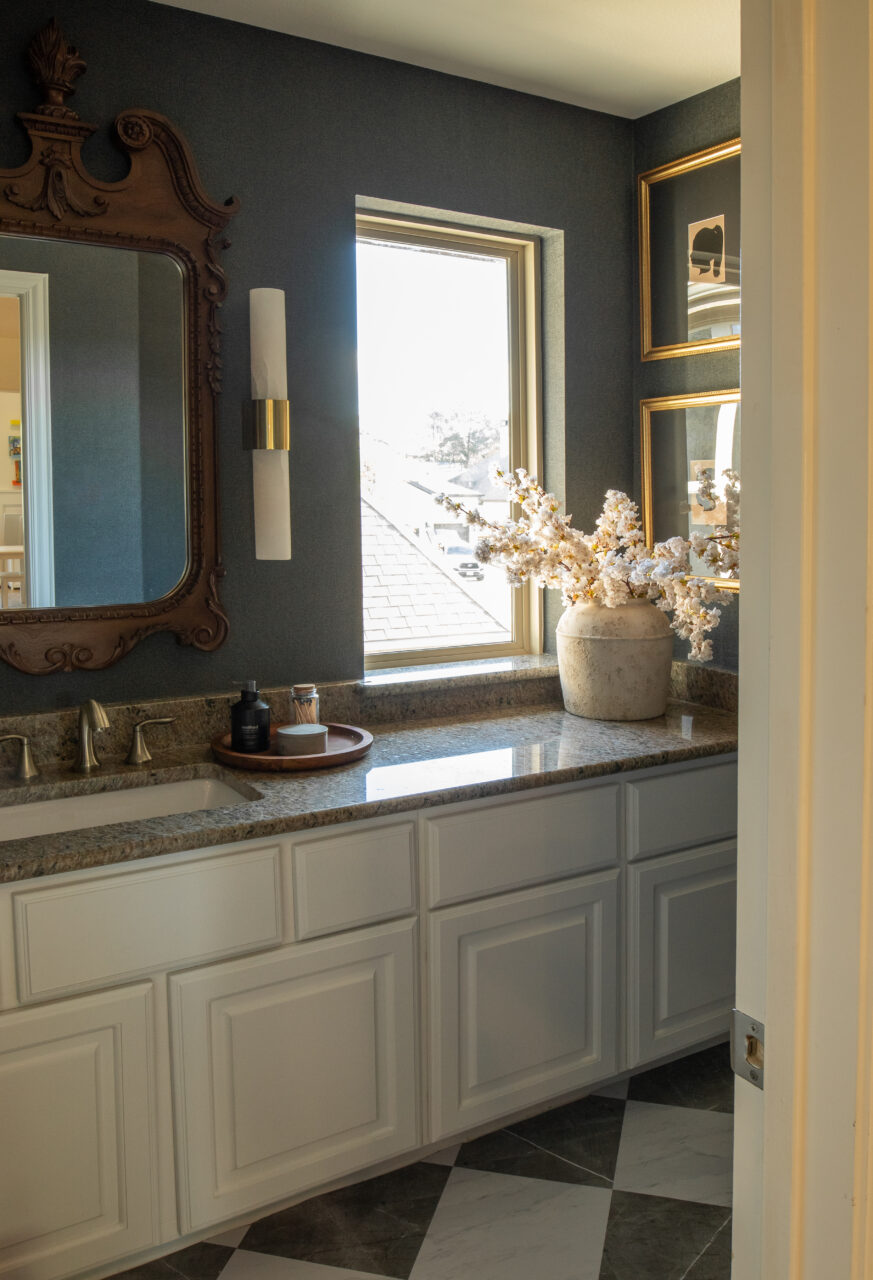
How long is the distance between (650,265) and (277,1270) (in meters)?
2.54

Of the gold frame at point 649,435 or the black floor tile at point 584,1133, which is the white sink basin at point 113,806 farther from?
the gold frame at point 649,435

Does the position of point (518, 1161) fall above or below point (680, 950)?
below

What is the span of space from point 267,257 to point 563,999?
1.76 meters

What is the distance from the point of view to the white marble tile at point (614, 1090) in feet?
8.13

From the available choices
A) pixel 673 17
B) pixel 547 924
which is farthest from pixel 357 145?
pixel 547 924

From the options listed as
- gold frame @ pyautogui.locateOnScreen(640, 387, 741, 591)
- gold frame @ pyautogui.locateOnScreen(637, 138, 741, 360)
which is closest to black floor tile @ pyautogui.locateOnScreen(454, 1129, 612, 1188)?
gold frame @ pyautogui.locateOnScreen(640, 387, 741, 591)

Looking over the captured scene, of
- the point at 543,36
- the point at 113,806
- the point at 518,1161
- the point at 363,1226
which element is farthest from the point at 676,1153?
the point at 543,36

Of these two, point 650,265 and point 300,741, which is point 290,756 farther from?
point 650,265

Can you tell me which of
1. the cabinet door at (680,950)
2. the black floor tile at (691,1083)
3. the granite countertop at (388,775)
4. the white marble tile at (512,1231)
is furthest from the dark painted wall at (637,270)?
the white marble tile at (512,1231)

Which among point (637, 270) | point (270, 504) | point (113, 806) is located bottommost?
point (113, 806)

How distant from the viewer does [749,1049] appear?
2.71 feet

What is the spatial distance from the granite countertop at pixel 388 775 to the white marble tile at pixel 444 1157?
0.79 m

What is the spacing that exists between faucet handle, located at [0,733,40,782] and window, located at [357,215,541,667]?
0.92 metres

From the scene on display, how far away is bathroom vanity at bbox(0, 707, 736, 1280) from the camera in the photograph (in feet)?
5.76
